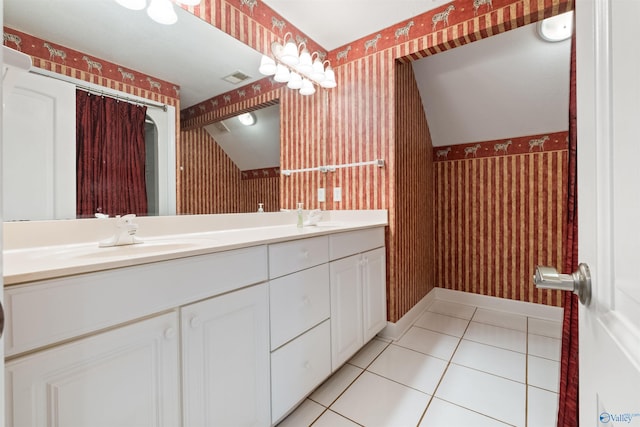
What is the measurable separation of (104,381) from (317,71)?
6.84 feet

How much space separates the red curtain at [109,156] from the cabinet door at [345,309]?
101 centimetres

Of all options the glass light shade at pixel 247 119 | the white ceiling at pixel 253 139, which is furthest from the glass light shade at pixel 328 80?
the glass light shade at pixel 247 119

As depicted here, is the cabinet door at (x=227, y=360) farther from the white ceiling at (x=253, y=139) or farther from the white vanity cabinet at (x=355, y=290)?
the white ceiling at (x=253, y=139)

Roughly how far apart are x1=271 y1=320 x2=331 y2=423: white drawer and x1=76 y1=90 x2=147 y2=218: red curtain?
0.91m

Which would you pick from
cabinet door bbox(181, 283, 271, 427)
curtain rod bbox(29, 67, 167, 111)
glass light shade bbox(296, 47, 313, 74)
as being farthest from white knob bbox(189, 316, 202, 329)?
glass light shade bbox(296, 47, 313, 74)

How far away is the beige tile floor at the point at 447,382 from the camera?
127 centimetres

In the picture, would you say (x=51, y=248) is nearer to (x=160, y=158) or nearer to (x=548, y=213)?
(x=160, y=158)

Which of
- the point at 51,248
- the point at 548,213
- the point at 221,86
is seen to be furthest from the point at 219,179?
the point at 548,213

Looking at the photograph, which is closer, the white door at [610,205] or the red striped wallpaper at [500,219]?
the white door at [610,205]

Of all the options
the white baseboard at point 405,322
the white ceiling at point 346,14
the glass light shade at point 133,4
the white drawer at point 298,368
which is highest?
the white ceiling at point 346,14

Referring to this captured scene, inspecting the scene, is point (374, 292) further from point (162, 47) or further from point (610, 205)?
point (162, 47)

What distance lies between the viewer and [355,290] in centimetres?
168

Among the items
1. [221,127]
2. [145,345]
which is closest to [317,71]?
[221,127]

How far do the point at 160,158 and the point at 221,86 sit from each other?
59 cm
